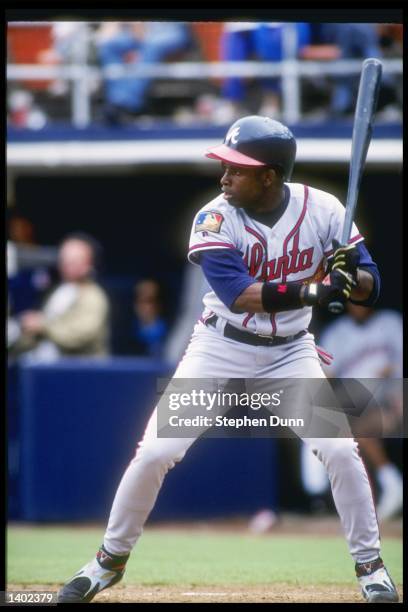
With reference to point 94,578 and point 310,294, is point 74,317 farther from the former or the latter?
point 310,294

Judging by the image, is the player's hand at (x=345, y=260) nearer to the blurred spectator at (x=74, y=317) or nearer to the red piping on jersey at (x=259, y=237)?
the red piping on jersey at (x=259, y=237)

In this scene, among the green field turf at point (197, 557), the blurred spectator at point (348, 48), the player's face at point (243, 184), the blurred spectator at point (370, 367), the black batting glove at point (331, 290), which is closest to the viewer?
the black batting glove at point (331, 290)

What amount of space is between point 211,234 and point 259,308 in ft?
1.25

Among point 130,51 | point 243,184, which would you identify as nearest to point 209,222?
point 243,184

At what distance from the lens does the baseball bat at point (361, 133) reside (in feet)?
14.8

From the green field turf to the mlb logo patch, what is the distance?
5.44 ft

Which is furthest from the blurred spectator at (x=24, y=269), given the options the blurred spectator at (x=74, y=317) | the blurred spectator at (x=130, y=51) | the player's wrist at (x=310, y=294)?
the player's wrist at (x=310, y=294)

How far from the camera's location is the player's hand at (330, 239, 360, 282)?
423cm

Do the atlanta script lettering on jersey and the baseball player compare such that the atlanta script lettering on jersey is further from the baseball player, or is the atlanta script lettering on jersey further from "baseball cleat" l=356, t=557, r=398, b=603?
"baseball cleat" l=356, t=557, r=398, b=603

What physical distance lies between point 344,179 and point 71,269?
8.32 ft

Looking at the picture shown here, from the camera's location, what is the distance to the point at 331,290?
4.18 m

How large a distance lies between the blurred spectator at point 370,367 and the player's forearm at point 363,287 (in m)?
3.80

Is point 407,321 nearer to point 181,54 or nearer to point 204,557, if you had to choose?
point 204,557

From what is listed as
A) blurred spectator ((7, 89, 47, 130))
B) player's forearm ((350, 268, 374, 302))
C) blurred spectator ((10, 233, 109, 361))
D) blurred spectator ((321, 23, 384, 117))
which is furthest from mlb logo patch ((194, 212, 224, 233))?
blurred spectator ((7, 89, 47, 130))
